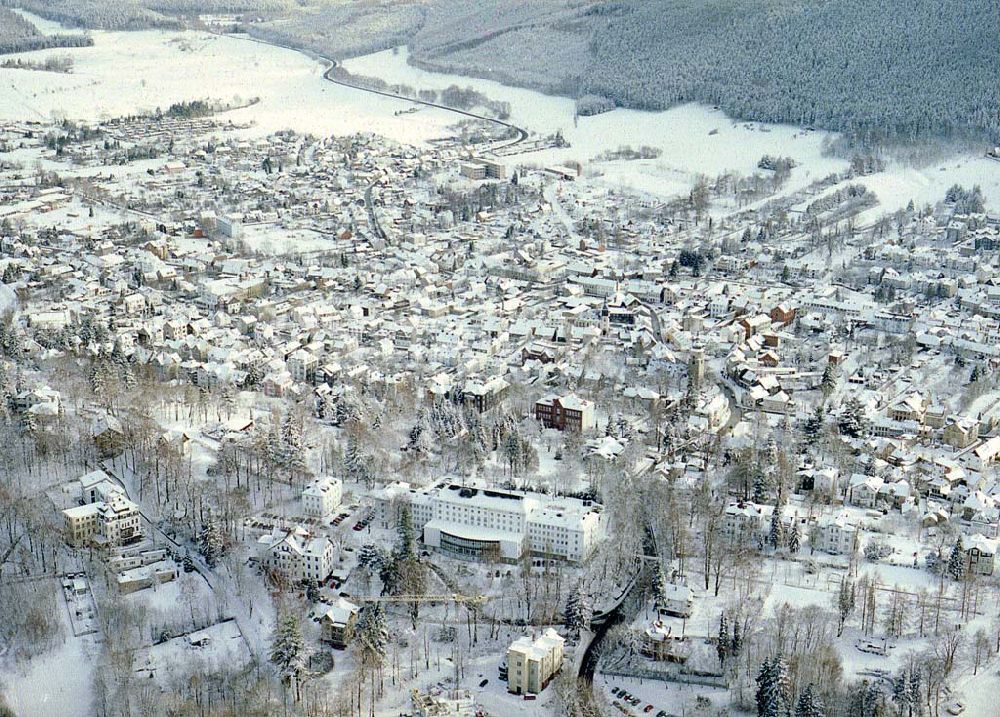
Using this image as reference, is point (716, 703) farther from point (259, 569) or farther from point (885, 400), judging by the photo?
point (885, 400)

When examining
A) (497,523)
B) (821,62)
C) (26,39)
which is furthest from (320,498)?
(26,39)

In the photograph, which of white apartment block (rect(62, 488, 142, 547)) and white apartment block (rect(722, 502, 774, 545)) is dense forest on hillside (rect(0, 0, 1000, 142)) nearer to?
white apartment block (rect(722, 502, 774, 545))

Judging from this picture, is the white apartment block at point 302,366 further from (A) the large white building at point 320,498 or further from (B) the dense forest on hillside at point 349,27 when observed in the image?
(B) the dense forest on hillside at point 349,27

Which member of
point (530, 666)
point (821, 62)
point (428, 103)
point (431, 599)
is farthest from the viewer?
point (428, 103)

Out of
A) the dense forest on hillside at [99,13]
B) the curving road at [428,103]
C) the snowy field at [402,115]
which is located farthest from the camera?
the dense forest on hillside at [99,13]

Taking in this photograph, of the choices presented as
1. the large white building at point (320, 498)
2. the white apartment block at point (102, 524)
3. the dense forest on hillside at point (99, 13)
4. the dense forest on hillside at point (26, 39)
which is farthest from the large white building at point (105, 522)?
the dense forest on hillside at point (99, 13)

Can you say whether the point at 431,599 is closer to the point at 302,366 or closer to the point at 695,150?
the point at 302,366

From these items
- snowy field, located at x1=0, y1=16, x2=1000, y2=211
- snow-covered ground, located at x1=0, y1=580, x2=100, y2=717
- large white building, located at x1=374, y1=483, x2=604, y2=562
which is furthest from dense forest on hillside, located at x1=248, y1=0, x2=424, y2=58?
snow-covered ground, located at x1=0, y1=580, x2=100, y2=717
